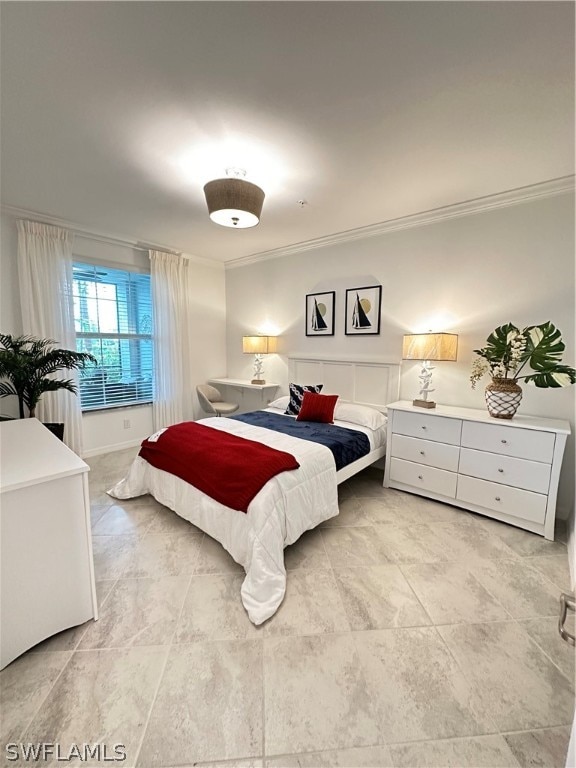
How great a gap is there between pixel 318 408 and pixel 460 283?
1.78 m

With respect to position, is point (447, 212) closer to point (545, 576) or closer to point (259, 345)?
point (259, 345)

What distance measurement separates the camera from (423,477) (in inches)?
109

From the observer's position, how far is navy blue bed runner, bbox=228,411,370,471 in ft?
8.20

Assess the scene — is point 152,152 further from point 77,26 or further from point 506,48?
point 506,48

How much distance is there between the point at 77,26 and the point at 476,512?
3.72 metres

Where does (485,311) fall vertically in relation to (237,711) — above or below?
above

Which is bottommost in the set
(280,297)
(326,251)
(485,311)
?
(485,311)

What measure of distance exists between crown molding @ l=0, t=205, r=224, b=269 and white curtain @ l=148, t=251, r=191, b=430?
116 mm

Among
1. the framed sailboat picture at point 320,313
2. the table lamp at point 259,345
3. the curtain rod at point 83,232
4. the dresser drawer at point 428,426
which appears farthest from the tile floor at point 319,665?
the curtain rod at point 83,232

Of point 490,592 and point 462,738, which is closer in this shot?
point 462,738

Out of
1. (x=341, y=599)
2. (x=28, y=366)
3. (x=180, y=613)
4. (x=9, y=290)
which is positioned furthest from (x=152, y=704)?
(x=9, y=290)

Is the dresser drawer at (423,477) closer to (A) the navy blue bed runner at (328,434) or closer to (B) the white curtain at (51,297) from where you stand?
(A) the navy blue bed runner at (328,434)

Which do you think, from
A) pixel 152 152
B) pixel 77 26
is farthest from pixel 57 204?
pixel 77 26

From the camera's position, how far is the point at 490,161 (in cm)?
212
